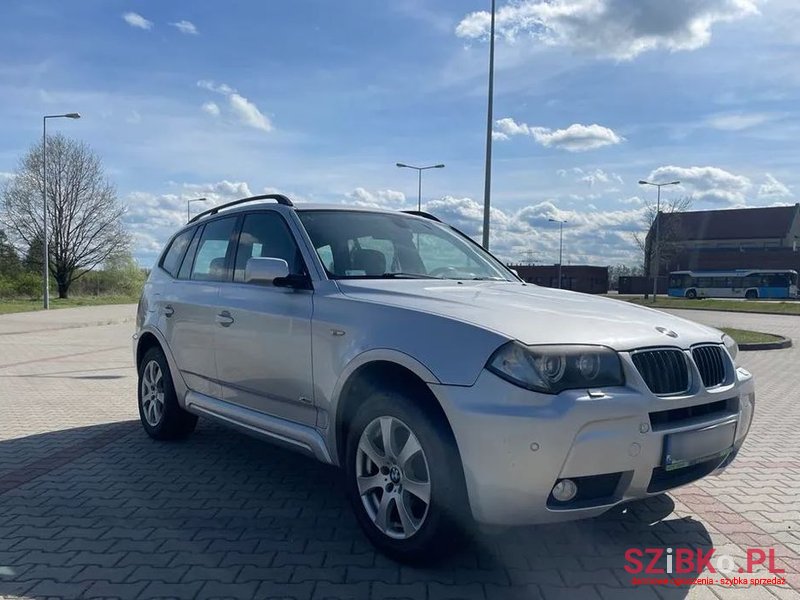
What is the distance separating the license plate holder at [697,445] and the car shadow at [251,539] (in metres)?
0.46

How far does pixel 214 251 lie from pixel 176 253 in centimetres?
86

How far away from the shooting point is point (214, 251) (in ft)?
17.1

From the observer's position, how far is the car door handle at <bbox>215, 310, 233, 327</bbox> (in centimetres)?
456

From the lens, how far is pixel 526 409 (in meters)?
2.80

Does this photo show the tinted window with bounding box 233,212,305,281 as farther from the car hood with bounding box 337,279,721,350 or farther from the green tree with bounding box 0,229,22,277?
the green tree with bounding box 0,229,22,277

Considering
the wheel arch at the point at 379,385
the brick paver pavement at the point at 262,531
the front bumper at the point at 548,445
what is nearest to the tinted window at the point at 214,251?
the brick paver pavement at the point at 262,531

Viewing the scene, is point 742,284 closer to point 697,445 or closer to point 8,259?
point 8,259

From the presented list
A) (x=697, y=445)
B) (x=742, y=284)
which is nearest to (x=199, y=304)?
(x=697, y=445)

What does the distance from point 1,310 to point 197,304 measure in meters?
27.7

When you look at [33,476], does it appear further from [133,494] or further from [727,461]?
[727,461]

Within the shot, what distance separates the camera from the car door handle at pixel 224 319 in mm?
4562

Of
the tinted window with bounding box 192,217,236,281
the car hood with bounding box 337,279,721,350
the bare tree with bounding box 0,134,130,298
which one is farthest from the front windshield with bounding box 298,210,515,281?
the bare tree with bounding box 0,134,130,298

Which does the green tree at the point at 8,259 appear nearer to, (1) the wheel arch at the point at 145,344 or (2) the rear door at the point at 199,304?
(1) the wheel arch at the point at 145,344

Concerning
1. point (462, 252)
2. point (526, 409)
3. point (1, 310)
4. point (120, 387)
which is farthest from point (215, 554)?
point (1, 310)
